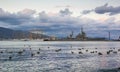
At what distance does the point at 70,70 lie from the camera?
51.9 m

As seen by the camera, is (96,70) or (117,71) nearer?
(117,71)

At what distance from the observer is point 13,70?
51.7 meters

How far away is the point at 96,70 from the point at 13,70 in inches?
632

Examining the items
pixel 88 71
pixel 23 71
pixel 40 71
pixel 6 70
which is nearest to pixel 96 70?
pixel 88 71

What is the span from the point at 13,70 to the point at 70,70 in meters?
11.0

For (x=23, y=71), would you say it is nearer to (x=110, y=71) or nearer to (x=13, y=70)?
(x=13, y=70)

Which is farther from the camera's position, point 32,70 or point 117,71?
point 32,70

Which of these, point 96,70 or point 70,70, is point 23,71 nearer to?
point 70,70

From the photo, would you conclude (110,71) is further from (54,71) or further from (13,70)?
(13,70)

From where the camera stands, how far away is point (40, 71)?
1997 inches

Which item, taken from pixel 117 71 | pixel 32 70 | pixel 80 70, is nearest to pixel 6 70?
pixel 32 70

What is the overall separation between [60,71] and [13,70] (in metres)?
9.14

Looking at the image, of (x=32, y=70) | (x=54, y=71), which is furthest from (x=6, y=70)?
(x=54, y=71)

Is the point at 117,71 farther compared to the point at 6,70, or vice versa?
the point at 6,70
